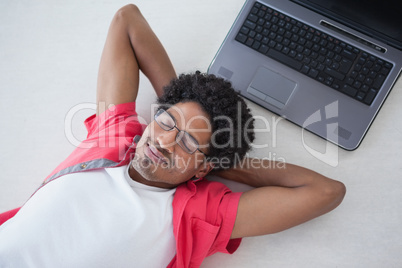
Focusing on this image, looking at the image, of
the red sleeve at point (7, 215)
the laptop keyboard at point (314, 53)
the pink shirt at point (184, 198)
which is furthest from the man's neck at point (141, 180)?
the laptop keyboard at point (314, 53)

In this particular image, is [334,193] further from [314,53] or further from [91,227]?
[91,227]

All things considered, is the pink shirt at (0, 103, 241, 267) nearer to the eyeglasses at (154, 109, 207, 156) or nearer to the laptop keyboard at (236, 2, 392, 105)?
the eyeglasses at (154, 109, 207, 156)

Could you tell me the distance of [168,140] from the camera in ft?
2.92

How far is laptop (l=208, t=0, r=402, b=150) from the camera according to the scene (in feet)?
3.21

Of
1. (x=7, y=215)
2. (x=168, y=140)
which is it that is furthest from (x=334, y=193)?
(x=7, y=215)

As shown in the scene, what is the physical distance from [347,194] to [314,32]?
500mm

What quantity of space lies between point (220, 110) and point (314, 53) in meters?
0.36

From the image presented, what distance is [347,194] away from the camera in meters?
0.98

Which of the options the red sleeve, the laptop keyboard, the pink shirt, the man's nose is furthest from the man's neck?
the laptop keyboard

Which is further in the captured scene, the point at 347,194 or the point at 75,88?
the point at 75,88

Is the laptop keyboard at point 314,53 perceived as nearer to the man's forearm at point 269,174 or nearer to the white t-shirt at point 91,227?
the man's forearm at point 269,174

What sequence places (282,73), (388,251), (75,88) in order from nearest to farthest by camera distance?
1. (388,251)
2. (282,73)
3. (75,88)

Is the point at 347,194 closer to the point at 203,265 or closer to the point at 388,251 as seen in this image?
the point at 388,251

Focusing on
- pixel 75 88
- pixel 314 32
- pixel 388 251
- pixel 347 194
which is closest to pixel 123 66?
pixel 75 88
